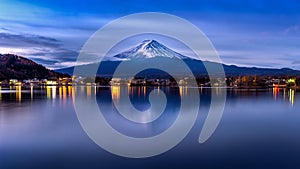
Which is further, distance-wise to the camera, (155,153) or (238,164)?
(155,153)

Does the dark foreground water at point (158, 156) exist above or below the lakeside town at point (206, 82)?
below

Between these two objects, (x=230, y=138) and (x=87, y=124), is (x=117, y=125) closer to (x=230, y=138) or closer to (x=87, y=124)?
(x=87, y=124)

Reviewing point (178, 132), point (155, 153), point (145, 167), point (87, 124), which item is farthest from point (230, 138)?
point (87, 124)

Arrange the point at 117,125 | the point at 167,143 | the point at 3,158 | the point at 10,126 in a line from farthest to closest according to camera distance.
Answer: the point at 117,125 → the point at 10,126 → the point at 167,143 → the point at 3,158

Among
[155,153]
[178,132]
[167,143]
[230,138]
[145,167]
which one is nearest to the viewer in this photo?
[145,167]

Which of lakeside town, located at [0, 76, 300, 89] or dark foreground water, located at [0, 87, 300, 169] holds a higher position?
lakeside town, located at [0, 76, 300, 89]

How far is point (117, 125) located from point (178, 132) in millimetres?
1591

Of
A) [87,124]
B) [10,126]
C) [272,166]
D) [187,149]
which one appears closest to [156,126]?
[87,124]

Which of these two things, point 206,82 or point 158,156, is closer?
point 158,156

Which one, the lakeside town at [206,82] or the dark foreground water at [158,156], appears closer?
the dark foreground water at [158,156]

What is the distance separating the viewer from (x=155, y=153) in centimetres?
468

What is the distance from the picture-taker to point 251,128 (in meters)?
7.12

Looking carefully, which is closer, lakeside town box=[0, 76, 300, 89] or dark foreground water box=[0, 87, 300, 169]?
dark foreground water box=[0, 87, 300, 169]

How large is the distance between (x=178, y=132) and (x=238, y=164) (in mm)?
2554
